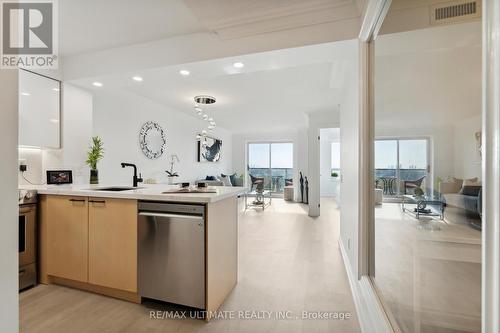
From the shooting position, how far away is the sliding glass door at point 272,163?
850cm

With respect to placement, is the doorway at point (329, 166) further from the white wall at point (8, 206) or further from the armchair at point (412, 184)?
the white wall at point (8, 206)

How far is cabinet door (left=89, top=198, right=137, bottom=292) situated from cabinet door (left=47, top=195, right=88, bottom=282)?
87 mm

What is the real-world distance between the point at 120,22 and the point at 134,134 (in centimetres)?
220

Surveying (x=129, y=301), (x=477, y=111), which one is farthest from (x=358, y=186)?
(x=129, y=301)

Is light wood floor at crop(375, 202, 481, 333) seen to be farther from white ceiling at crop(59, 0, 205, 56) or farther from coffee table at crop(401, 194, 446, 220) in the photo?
white ceiling at crop(59, 0, 205, 56)

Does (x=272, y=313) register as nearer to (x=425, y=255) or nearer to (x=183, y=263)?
(x=183, y=263)

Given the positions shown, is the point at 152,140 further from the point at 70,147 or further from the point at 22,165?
the point at 22,165

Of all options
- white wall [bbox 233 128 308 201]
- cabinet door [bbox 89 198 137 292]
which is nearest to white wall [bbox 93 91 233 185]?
cabinet door [bbox 89 198 137 292]

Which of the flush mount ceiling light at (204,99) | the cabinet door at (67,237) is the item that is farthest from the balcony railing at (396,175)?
the flush mount ceiling light at (204,99)

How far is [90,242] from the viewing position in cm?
200

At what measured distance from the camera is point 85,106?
3.09 m

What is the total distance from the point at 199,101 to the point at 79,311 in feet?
11.2

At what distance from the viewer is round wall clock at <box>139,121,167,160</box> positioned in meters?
4.23

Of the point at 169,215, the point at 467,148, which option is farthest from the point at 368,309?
the point at 169,215
